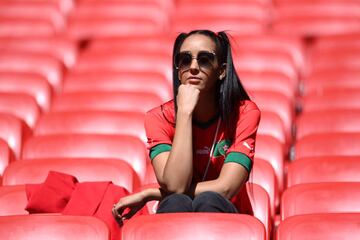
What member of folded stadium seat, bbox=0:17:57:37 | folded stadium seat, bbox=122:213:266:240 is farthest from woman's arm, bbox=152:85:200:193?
folded stadium seat, bbox=0:17:57:37

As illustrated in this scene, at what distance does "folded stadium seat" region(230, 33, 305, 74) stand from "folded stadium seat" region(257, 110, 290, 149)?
61cm

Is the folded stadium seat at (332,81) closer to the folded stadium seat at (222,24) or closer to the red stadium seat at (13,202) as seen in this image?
the folded stadium seat at (222,24)

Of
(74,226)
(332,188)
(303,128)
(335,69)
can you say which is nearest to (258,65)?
(335,69)

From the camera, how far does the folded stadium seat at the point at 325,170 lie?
68.9 inches

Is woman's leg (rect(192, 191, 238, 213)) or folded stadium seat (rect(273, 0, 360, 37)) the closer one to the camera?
woman's leg (rect(192, 191, 238, 213))

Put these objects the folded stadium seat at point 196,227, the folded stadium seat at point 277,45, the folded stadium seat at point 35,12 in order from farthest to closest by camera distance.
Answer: the folded stadium seat at point 35,12, the folded stadium seat at point 277,45, the folded stadium seat at point 196,227

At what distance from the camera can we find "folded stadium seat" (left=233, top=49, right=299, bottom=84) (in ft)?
8.57

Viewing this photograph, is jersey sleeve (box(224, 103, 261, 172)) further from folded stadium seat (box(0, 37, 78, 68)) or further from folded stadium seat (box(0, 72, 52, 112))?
folded stadium seat (box(0, 37, 78, 68))

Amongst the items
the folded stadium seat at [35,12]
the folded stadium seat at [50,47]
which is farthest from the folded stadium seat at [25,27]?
the folded stadium seat at [50,47]

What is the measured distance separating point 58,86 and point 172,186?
1.26 metres

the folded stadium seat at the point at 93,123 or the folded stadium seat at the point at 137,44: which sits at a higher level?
the folded stadium seat at the point at 137,44

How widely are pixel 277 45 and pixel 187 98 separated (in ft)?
4.24

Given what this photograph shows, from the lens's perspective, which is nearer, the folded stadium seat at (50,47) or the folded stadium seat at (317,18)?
the folded stadium seat at (50,47)

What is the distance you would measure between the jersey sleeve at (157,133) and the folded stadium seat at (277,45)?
3.80 ft
